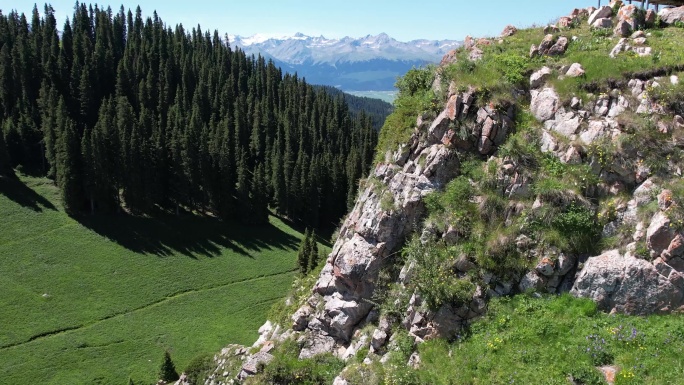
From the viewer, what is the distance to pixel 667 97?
17.8 m

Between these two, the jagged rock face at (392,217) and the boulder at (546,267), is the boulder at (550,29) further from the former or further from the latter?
the boulder at (546,267)

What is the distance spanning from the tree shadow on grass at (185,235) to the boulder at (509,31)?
5718 centimetres

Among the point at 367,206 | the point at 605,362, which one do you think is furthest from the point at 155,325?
the point at 605,362

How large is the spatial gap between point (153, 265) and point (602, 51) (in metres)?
61.7

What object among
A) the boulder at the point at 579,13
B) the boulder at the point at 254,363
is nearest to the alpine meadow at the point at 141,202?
the boulder at the point at 254,363

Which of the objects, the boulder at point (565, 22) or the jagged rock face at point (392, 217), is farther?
the boulder at point (565, 22)

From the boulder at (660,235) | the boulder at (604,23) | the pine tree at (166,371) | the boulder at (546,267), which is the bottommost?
the pine tree at (166,371)

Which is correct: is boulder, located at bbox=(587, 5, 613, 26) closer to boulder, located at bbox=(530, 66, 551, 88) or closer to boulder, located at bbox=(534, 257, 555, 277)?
boulder, located at bbox=(530, 66, 551, 88)

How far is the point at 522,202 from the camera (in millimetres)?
17641

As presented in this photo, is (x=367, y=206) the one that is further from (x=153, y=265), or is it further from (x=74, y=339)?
(x=153, y=265)

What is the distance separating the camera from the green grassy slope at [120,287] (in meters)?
46.9

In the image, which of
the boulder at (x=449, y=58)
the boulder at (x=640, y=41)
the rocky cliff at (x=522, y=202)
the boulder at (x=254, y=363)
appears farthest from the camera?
the boulder at (x=449, y=58)

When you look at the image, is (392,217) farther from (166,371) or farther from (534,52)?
(166,371)

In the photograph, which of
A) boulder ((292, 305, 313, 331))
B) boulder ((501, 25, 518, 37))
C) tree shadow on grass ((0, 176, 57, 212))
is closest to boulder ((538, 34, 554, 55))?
boulder ((501, 25, 518, 37))
